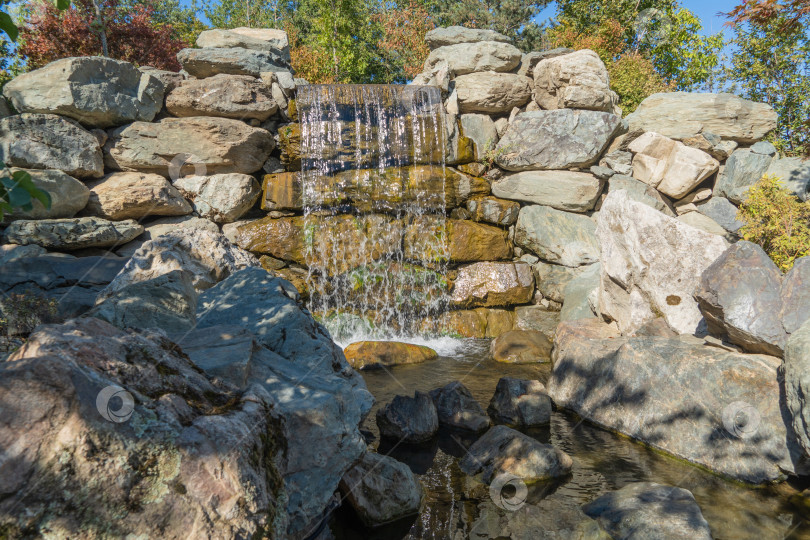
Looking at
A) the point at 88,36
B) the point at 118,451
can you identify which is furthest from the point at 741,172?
the point at 88,36

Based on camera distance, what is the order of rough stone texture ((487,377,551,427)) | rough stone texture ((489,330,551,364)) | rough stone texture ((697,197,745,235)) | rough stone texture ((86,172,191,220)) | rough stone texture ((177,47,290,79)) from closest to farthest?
rough stone texture ((487,377,551,427)), rough stone texture ((489,330,551,364)), rough stone texture ((86,172,191,220)), rough stone texture ((697,197,745,235)), rough stone texture ((177,47,290,79))

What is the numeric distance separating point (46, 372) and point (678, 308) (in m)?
7.59

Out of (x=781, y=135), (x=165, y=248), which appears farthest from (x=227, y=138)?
(x=781, y=135)

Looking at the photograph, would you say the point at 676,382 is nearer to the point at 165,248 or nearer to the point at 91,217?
the point at 165,248

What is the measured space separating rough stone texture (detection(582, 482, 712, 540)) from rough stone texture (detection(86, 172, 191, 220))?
1072 cm

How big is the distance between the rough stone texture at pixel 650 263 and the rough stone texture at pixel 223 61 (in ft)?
32.3

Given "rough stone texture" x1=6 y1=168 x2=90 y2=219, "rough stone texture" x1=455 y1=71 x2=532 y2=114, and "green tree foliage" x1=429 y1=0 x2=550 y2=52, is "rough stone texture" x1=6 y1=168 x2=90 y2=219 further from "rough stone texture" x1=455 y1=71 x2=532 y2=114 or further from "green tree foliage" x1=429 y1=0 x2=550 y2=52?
"green tree foliage" x1=429 y1=0 x2=550 y2=52

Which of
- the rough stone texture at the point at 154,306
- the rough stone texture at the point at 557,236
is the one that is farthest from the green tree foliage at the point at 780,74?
the rough stone texture at the point at 154,306

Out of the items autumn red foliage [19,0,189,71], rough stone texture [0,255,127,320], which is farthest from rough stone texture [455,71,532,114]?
autumn red foliage [19,0,189,71]

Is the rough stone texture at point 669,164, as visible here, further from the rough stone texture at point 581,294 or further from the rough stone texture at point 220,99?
the rough stone texture at point 220,99

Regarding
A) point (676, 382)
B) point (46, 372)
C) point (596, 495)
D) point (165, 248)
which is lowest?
point (596, 495)

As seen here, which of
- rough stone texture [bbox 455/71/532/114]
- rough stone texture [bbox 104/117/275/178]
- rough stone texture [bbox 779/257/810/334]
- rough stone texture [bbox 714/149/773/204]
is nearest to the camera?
rough stone texture [bbox 779/257/810/334]

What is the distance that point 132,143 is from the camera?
11.7m

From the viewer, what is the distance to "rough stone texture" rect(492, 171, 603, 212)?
1238 cm
